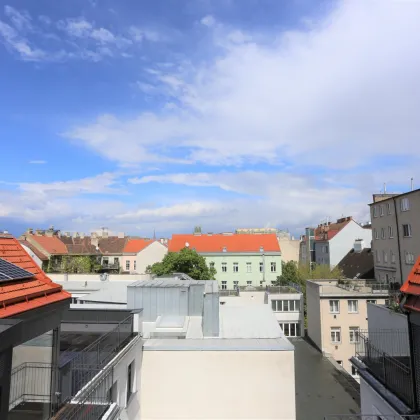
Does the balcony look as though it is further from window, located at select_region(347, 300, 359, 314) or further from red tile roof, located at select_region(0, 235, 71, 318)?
window, located at select_region(347, 300, 359, 314)

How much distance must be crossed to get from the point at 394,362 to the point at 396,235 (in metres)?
26.9

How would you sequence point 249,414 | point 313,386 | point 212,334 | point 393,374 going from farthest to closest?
1. point 313,386
2. point 212,334
3. point 249,414
4. point 393,374

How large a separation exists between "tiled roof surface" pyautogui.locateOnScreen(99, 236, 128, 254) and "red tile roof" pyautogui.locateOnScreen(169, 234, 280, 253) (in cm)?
943

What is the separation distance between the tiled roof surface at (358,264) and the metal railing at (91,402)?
38.7m

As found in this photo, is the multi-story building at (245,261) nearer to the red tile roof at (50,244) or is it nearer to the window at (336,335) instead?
the red tile roof at (50,244)

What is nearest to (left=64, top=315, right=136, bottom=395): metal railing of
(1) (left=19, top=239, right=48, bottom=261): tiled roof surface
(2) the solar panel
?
(2) the solar panel

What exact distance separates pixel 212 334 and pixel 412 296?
28.3 ft

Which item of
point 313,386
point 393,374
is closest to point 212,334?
point 393,374

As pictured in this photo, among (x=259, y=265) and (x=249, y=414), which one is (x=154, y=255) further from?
(x=249, y=414)

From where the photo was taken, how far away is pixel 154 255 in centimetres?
5669

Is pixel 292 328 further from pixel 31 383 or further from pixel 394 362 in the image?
pixel 31 383

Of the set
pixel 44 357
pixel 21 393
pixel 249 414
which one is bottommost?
pixel 249 414

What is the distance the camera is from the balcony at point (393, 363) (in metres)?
7.70

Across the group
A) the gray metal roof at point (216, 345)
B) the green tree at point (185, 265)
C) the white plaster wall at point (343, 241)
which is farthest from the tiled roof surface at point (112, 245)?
the gray metal roof at point (216, 345)
